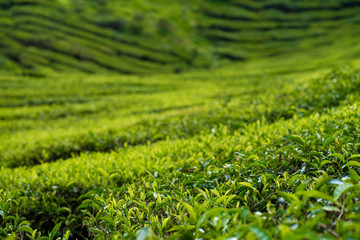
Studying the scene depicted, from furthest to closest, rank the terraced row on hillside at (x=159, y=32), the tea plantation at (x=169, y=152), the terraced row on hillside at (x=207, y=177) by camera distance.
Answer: the terraced row on hillside at (x=159, y=32)
the tea plantation at (x=169, y=152)
the terraced row on hillside at (x=207, y=177)

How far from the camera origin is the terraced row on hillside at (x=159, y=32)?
210 ft

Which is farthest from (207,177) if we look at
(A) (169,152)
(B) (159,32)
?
(B) (159,32)

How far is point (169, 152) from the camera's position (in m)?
6.10

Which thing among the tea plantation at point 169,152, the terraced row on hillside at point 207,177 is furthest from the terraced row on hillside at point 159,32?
the terraced row on hillside at point 207,177

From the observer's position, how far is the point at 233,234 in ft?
7.11

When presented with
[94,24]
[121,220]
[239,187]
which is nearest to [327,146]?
[239,187]

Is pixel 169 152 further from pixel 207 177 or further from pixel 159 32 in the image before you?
pixel 159 32

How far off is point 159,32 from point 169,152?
84.8 meters

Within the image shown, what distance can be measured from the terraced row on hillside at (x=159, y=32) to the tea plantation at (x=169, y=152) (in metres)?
0.93

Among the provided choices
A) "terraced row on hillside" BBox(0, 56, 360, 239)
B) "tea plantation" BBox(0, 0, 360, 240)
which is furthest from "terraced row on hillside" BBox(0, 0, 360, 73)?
"terraced row on hillside" BBox(0, 56, 360, 239)

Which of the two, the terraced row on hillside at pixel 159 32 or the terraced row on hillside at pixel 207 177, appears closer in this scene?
the terraced row on hillside at pixel 207 177

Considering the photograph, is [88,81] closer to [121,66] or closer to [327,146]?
[121,66]

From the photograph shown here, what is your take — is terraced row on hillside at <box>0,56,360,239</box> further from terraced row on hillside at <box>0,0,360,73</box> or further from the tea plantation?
terraced row on hillside at <box>0,0,360,73</box>

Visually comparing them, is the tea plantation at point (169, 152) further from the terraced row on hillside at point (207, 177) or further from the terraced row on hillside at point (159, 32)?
the terraced row on hillside at point (159, 32)
